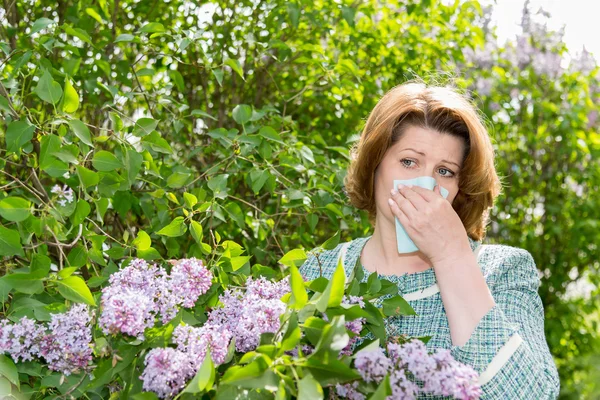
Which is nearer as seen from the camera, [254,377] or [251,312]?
[254,377]

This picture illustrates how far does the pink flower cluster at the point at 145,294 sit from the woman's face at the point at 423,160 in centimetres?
62

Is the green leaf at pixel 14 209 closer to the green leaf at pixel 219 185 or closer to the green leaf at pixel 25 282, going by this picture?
the green leaf at pixel 25 282

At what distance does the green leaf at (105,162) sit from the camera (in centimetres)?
137

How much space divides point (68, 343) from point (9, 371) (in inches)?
4.1

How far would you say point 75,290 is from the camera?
3.71 ft

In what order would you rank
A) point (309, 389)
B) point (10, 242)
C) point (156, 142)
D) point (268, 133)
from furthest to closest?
point (268, 133) < point (156, 142) < point (10, 242) < point (309, 389)

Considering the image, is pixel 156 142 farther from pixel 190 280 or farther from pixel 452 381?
pixel 452 381

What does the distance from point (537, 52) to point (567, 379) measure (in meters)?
2.03

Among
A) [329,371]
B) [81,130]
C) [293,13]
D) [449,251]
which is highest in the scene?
[293,13]

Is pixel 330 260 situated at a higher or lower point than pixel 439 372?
lower

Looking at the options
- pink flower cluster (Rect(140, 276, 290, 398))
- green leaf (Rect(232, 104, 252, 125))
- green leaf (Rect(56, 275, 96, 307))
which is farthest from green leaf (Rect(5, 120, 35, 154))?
green leaf (Rect(232, 104, 252, 125))

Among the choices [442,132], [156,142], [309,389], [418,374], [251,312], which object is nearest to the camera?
[309,389]

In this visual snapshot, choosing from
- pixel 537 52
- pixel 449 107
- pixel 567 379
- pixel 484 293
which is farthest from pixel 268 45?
pixel 567 379

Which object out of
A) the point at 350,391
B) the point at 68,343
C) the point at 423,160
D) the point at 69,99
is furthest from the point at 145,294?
the point at 423,160
